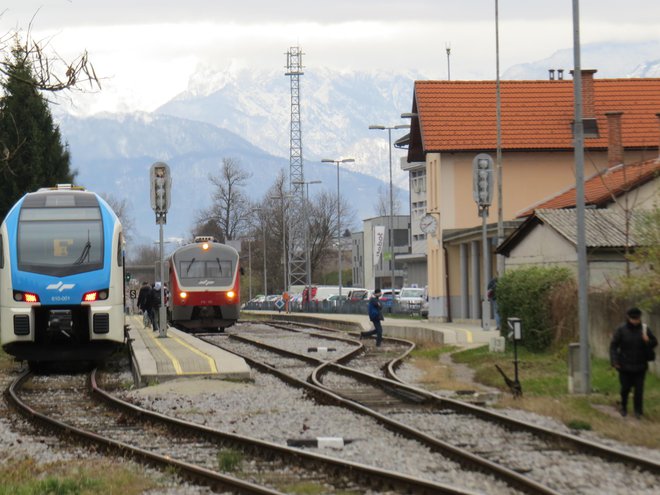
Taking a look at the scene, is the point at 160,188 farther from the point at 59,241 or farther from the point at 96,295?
the point at 96,295


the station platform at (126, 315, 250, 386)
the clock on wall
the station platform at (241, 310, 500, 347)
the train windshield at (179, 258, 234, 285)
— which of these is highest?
the clock on wall

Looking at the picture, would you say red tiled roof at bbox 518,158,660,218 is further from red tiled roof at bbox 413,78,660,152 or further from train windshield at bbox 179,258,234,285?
train windshield at bbox 179,258,234,285

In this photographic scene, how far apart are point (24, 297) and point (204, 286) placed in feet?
66.9

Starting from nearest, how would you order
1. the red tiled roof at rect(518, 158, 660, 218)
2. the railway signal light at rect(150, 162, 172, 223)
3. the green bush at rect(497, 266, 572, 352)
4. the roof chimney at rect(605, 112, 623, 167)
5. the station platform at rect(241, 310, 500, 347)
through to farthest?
the green bush at rect(497, 266, 572, 352)
the railway signal light at rect(150, 162, 172, 223)
the red tiled roof at rect(518, 158, 660, 218)
the station platform at rect(241, 310, 500, 347)
the roof chimney at rect(605, 112, 623, 167)

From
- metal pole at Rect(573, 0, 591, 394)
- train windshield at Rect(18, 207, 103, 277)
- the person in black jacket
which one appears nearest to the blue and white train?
train windshield at Rect(18, 207, 103, 277)

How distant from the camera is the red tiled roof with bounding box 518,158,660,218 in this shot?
33938 mm

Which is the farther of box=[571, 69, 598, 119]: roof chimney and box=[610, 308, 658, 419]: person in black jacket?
box=[571, 69, 598, 119]: roof chimney

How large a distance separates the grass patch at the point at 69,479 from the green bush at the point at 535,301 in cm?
1696

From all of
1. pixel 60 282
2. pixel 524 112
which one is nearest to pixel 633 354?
pixel 60 282

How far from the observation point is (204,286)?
4472 centimetres

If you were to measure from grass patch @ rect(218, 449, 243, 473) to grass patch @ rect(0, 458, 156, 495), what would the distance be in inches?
34.7

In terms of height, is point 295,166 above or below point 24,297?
above

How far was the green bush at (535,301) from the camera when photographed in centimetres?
2831

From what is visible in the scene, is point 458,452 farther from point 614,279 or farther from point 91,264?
point 614,279
